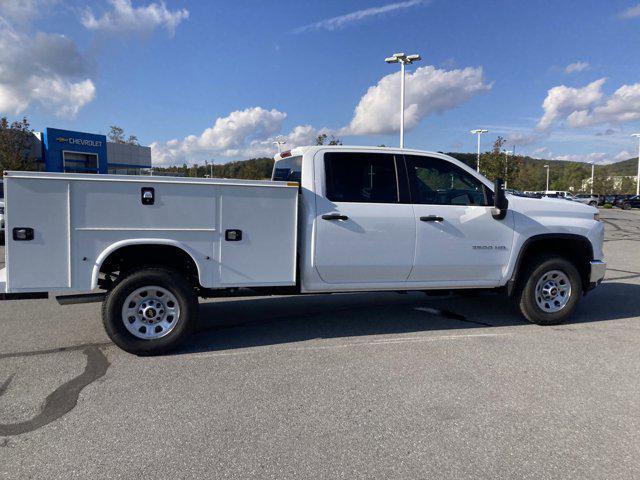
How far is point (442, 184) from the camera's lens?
5.88 meters

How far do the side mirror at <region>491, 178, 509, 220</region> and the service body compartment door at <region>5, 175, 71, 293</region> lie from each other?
14.7 ft

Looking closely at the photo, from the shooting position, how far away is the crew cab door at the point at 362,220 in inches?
212

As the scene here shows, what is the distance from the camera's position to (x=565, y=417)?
3689mm

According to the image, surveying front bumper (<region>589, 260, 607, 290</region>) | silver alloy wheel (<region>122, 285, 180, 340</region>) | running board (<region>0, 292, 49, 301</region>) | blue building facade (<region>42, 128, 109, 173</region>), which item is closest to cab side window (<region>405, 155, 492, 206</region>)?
front bumper (<region>589, 260, 607, 290</region>)

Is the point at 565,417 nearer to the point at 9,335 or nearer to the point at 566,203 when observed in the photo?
the point at 566,203

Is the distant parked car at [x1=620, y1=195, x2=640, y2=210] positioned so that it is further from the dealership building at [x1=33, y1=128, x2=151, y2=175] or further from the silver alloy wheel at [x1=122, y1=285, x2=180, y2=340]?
the silver alloy wheel at [x1=122, y1=285, x2=180, y2=340]

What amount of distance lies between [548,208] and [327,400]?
384 cm

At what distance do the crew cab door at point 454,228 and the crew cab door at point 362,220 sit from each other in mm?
159

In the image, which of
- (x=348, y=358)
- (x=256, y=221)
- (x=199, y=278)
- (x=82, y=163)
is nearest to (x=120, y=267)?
(x=199, y=278)

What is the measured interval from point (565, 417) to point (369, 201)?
2.83 metres

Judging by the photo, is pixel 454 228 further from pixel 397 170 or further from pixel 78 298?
pixel 78 298

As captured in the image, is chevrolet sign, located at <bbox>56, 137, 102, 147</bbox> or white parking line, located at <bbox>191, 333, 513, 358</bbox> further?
chevrolet sign, located at <bbox>56, 137, 102, 147</bbox>

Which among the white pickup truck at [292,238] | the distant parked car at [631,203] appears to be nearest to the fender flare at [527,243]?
the white pickup truck at [292,238]

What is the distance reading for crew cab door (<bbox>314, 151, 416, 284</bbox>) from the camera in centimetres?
538
